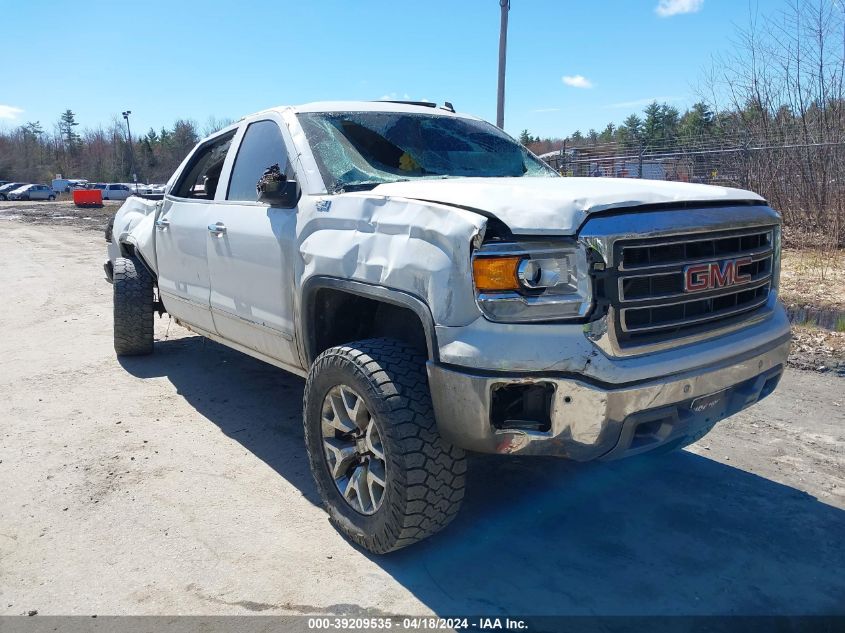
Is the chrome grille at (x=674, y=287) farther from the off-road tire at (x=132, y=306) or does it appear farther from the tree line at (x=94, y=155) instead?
the tree line at (x=94, y=155)

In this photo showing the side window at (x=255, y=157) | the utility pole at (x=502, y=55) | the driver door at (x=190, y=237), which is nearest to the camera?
the side window at (x=255, y=157)

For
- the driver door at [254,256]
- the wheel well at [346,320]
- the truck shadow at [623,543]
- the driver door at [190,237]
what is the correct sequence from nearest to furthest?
the truck shadow at [623,543], the wheel well at [346,320], the driver door at [254,256], the driver door at [190,237]

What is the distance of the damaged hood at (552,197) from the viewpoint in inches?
97.6

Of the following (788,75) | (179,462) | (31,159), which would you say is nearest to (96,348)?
(179,462)

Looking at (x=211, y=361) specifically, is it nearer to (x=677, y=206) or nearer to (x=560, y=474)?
(x=560, y=474)

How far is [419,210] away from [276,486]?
181cm

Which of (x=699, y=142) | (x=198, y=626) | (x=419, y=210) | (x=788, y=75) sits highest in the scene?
(x=788, y=75)

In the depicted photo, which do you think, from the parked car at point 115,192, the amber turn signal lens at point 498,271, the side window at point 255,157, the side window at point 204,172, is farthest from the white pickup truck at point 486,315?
the parked car at point 115,192

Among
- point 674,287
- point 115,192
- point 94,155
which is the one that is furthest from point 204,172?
point 94,155

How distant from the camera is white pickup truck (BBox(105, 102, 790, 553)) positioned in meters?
2.47

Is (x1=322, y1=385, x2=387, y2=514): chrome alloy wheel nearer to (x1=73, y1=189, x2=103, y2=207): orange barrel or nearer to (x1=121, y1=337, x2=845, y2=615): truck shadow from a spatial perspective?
(x1=121, y1=337, x2=845, y2=615): truck shadow

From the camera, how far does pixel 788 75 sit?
13.1 meters

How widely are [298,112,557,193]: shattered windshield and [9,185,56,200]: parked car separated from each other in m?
59.8

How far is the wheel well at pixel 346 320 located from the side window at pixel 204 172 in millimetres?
2123
